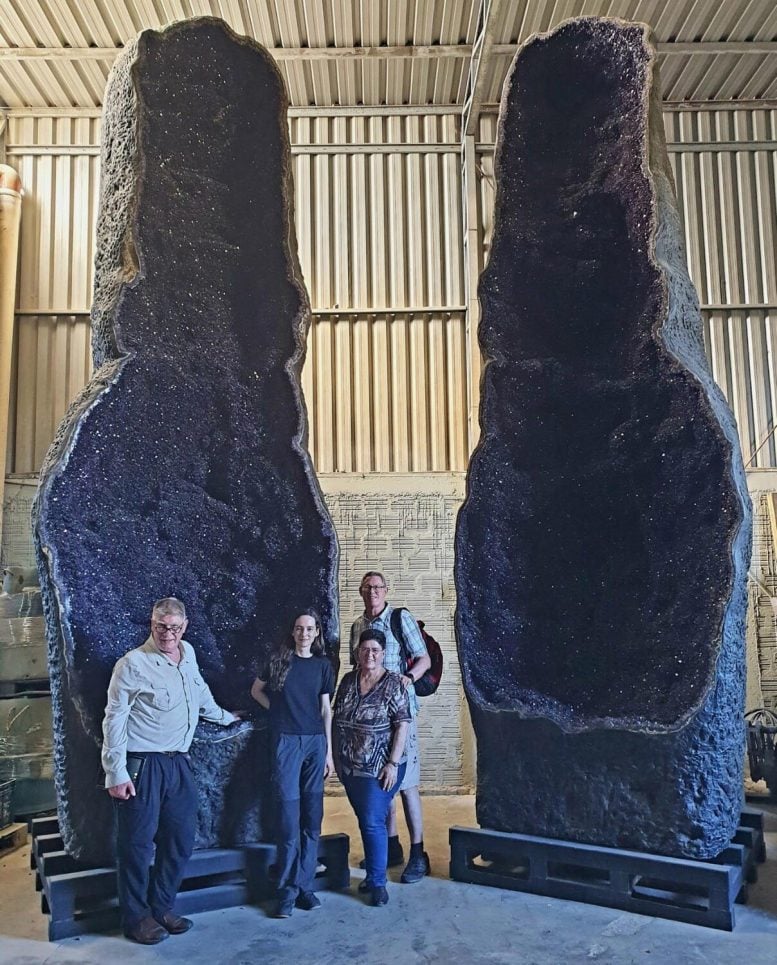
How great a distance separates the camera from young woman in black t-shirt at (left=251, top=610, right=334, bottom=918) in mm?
3666

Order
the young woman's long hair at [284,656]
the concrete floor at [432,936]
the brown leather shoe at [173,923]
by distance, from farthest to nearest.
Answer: the young woman's long hair at [284,656], the brown leather shoe at [173,923], the concrete floor at [432,936]

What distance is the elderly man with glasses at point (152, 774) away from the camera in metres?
3.35

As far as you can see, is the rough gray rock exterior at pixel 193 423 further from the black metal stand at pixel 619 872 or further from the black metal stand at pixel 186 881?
the black metal stand at pixel 619 872

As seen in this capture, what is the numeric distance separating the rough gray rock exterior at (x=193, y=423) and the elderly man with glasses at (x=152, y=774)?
0.27 m

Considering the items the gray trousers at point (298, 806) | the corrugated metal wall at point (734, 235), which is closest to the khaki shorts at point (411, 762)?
the gray trousers at point (298, 806)

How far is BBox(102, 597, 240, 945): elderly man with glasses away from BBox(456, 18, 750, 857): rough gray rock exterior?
1.41m

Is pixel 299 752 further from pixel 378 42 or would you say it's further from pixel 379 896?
pixel 378 42

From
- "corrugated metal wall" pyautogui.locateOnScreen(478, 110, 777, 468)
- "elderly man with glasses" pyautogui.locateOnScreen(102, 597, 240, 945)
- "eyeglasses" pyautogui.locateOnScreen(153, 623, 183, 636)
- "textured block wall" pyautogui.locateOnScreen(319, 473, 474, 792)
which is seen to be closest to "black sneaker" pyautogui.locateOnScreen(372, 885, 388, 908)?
"elderly man with glasses" pyautogui.locateOnScreen(102, 597, 240, 945)

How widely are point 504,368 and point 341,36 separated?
377 centimetres

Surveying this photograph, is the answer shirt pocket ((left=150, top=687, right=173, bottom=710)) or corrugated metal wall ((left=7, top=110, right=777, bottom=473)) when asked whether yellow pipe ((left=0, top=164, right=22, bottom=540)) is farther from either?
shirt pocket ((left=150, top=687, right=173, bottom=710))

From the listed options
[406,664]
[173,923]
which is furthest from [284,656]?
[173,923]

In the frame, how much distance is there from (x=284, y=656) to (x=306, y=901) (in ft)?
3.29

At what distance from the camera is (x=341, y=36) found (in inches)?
271

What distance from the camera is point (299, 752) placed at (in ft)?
12.3
